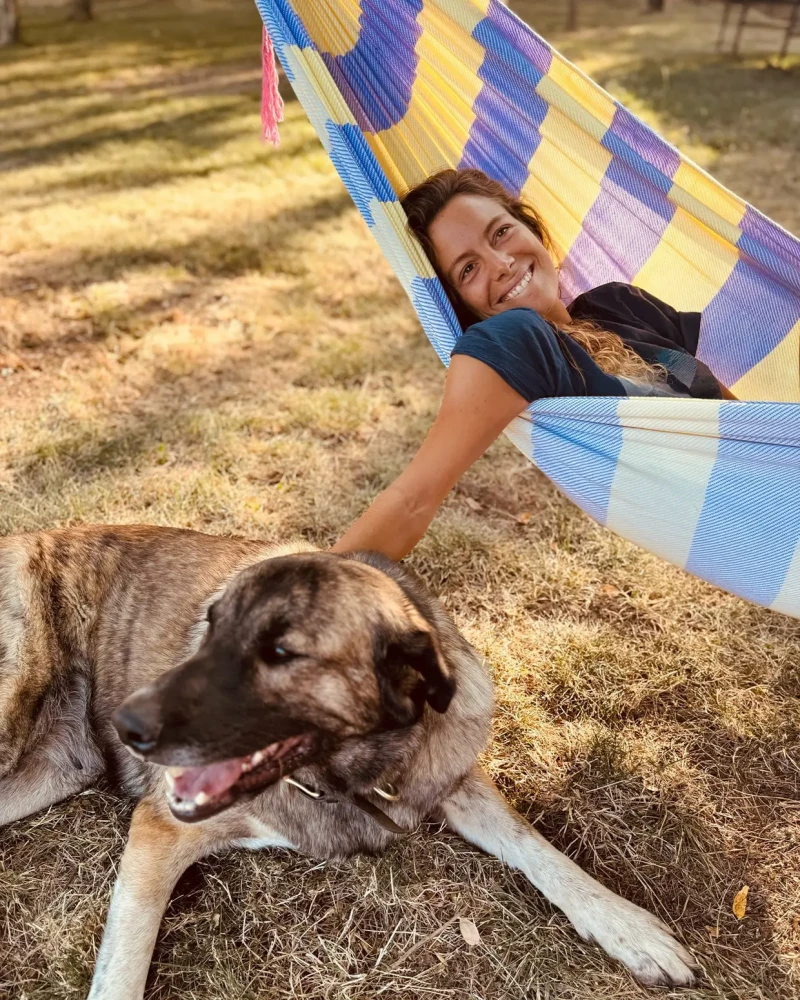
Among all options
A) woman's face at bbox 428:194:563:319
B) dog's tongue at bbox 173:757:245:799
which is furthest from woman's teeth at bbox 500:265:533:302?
dog's tongue at bbox 173:757:245:799

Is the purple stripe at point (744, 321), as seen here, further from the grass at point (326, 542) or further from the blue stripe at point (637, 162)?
the grass at point (326, 542)

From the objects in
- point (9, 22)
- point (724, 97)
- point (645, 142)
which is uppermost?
point (645, 142)

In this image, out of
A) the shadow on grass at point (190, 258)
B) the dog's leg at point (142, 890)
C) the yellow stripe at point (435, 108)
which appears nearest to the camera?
the dog's leg at point (142, 890)

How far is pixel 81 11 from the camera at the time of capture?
17.4 meters

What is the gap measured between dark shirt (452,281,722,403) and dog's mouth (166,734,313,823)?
1.04 meters

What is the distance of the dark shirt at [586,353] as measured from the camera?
6.89 feet

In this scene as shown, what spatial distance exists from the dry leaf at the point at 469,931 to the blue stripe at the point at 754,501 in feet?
3.44

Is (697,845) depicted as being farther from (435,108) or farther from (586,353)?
(435,108)

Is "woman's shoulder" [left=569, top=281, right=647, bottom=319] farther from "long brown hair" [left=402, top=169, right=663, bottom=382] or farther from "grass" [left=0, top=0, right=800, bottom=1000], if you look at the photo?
"grass" [left=0, top=0, right=800, bottom=1000]

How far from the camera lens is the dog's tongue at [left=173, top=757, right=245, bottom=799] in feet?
5.49

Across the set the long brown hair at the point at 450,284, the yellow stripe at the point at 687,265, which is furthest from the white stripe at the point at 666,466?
the yellow stripe at the point at 687,265

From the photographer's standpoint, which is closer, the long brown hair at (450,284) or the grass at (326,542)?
the grass at (326,542)

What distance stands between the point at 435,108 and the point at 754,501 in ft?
6.91

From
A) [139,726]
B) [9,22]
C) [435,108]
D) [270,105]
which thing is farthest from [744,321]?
[9,22]
